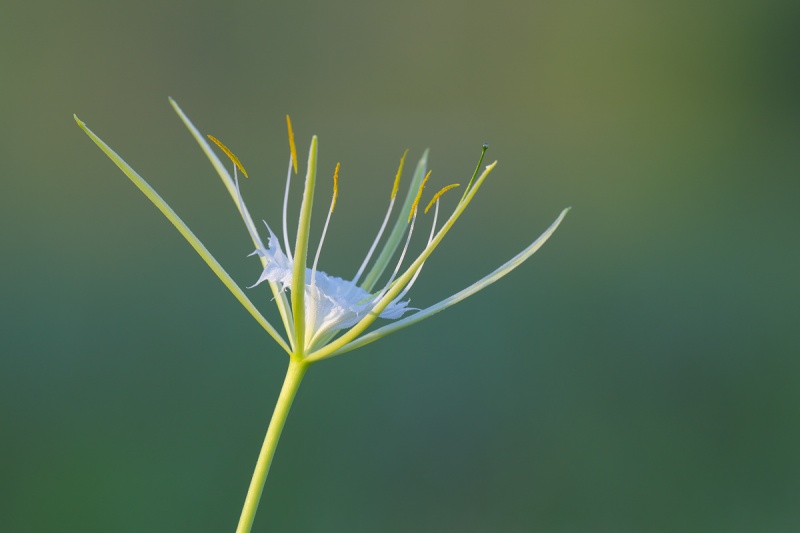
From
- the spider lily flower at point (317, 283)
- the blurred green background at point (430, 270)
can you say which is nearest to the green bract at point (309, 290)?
the spider lily flower at point (317, 283)

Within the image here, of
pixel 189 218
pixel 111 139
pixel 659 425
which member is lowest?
pixel 659 425

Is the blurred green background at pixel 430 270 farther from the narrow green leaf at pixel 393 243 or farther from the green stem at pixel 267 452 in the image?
the green stem at pixel 267 452

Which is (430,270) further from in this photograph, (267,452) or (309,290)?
(267,452)

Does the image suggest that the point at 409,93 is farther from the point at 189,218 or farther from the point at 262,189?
the point at 189,218

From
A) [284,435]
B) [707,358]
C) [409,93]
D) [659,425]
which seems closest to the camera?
[284,435]

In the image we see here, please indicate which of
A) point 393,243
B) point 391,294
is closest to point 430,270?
point 393,243

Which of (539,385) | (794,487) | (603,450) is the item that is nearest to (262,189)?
(539,385)
